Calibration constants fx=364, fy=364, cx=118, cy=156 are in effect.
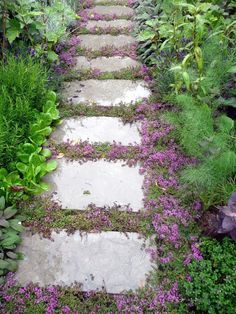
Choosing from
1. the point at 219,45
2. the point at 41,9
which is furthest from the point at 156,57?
the point at 41,9

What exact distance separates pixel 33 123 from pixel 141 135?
107 centimetres

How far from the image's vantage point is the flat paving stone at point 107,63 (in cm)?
459

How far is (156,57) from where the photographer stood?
14.3 ft

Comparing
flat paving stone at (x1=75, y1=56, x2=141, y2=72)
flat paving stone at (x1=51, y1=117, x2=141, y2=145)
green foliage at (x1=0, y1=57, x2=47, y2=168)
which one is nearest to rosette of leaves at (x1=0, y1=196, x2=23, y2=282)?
green foliage at (x1=0, y1=57, x2=47, y2=168)

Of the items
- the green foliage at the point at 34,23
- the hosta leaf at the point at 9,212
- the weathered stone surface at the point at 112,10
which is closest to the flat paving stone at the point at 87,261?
the hosta leaf at the point at 9,212

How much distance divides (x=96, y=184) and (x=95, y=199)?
174 millimetres

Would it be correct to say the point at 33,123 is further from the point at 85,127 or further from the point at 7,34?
the point at 7,34

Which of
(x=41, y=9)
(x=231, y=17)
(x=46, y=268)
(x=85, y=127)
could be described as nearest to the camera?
(x=46, y=268)

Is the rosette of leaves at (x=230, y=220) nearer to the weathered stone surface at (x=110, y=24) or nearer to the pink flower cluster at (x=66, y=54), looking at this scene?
the pink flower cluster at (x=66, y=54)

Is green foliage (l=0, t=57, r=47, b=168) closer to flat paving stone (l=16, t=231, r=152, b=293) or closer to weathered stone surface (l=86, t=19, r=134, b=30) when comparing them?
flat paving stone (l=16, t=231, r=152, b=293)

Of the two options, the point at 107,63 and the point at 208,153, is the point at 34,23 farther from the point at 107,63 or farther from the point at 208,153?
the point at 208,153

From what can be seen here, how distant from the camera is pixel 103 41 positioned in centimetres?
514

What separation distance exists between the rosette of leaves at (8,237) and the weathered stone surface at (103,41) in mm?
2959

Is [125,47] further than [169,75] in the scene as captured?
Yes
